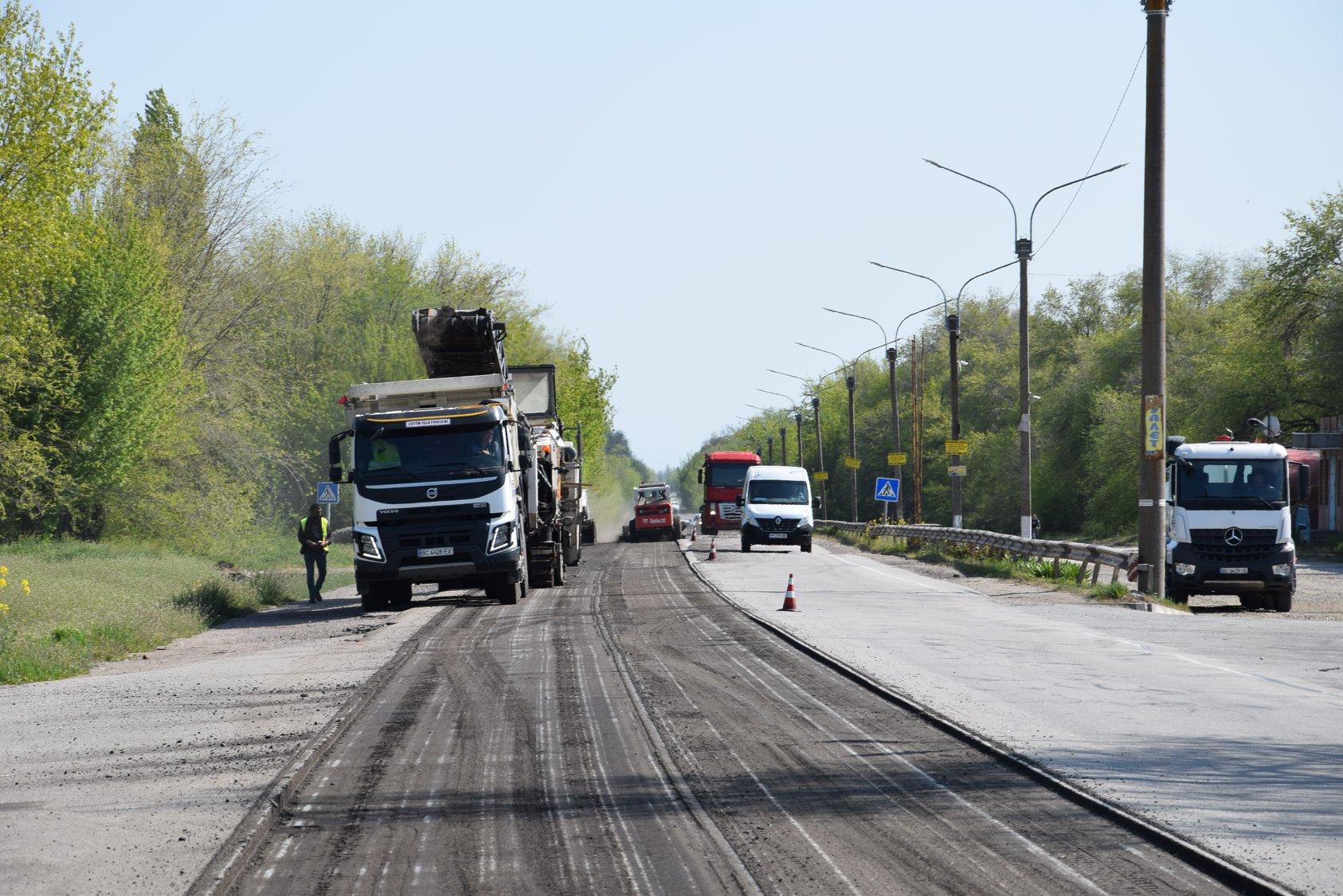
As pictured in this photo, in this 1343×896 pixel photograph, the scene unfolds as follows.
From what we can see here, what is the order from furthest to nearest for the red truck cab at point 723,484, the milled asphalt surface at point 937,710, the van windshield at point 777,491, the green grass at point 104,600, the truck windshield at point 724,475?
1. the truck windshield at point 724,475
2. the red truck cab at point 723,484
3. the van windshield at point 777,491
4. the green grass at point 104,600
5. the milled asphalt surface at point 937,710

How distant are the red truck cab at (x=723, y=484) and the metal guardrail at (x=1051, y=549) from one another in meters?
16.3

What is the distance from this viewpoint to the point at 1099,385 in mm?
79500

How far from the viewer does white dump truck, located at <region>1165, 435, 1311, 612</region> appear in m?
24.1

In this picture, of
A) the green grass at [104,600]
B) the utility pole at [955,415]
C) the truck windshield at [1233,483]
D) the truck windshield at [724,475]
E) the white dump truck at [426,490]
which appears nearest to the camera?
the green grass at [104,600]

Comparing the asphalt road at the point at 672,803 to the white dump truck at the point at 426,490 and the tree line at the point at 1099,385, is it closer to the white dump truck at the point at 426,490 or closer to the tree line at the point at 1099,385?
the white dump truck at the point at 426,490

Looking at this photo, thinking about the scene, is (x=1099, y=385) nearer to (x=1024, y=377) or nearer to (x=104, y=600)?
(x=1024, y=377)

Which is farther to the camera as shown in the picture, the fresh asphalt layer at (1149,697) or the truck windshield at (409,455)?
the truck windshield at (409,455)

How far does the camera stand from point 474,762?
9383 mm

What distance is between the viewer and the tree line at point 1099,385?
2159 inches

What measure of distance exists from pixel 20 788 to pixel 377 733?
2.57m

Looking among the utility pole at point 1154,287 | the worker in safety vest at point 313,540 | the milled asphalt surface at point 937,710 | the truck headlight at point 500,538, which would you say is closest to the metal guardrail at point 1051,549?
the utility pole at point 1154,287

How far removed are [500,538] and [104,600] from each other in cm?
605

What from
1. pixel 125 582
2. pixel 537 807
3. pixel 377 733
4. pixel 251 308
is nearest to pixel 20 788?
pixel 377 733

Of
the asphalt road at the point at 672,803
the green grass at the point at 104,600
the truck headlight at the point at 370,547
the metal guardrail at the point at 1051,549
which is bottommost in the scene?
the asphalt road at the point at 672,803
